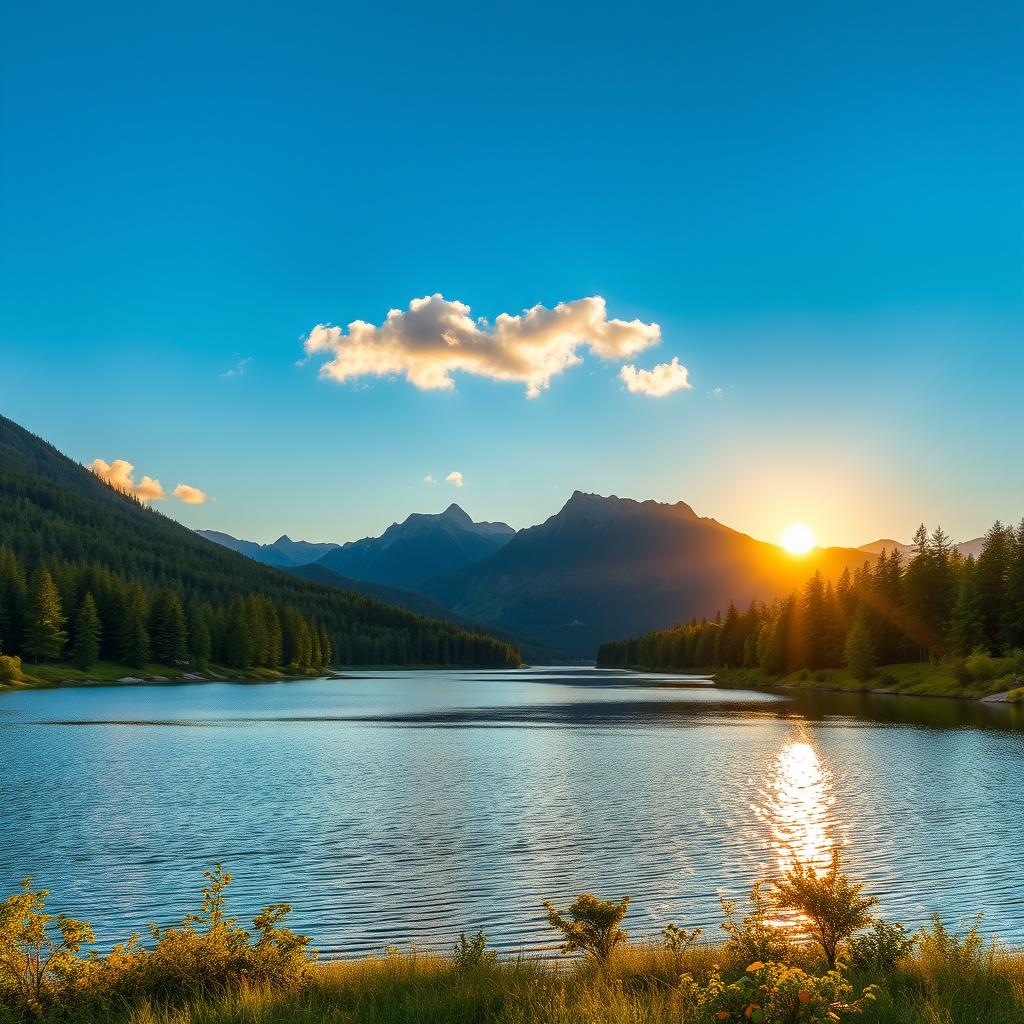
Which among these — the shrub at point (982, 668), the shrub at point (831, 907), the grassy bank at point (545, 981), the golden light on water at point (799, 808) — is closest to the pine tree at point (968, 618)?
the shrub at point (982, 668)

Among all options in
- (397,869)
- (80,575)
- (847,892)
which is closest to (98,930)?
(397,869)

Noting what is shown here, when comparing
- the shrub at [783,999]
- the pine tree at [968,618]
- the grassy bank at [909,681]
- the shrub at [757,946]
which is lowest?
the grassy bank at [909,681]

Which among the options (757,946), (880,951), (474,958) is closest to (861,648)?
(880,951)

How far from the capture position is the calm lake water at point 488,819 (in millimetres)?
25750

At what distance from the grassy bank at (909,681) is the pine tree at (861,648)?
5.83ft

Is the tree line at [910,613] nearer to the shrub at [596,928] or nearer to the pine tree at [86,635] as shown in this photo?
the shrub at [596,928]

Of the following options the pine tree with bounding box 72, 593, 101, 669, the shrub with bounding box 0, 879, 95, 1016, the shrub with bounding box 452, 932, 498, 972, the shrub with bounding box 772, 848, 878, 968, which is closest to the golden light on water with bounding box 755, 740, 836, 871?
the shrub with bounding box 772, 848, 878, 968

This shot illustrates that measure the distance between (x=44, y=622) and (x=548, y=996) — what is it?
155631 mm

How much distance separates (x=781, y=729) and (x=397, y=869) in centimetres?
5980

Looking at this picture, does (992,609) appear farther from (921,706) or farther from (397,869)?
(397,869)

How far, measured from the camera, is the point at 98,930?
2275 cm

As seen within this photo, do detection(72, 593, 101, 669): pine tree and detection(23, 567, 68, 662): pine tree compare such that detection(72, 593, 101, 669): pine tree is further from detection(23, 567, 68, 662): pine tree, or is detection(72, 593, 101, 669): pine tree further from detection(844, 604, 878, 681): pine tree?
detection(844, 604, 878, 681): pine tree

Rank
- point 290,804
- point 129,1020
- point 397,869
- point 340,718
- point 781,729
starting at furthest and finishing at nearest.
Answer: point 340,718 → point 781,729 → point 290,804 → point 397,869 → point 129,1020

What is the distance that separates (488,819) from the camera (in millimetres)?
38625
